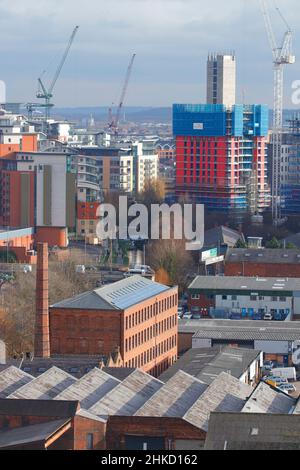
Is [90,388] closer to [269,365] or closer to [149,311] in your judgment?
[149,311]

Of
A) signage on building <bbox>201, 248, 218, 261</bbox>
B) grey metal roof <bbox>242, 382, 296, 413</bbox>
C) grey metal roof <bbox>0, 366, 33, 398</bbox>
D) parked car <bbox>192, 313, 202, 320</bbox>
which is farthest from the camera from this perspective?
signage on building <bbox>201, 248, 218, 261</bbox>

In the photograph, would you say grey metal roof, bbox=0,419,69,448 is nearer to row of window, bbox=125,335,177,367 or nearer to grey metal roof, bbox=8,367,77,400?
grey metal roof, bbox=8,367,77,400

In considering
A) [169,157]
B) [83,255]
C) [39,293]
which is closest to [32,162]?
[83,255]

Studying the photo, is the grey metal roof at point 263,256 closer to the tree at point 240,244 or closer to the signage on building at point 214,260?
the signage on building at point 214,260

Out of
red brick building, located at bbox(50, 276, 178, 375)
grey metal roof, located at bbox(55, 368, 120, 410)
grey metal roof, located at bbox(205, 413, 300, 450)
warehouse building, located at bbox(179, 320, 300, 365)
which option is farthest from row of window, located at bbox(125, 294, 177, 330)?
grey metal roof, located at bbox(205, 413, 300, 450)

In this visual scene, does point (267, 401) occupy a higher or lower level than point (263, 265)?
lower

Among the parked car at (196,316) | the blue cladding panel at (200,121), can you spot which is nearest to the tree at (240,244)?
the parked car at (196,316)

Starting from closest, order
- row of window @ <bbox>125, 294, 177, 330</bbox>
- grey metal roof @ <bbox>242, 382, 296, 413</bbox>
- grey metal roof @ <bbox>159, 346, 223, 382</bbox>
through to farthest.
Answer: grey metal roof @ <bbox>242, 382, 296, 413</bbox>, grey metal roof @ <bbox>159, 346, 223, 382</bbox>, row of window @ <bbox>125, 294, 177, 330</bbox>

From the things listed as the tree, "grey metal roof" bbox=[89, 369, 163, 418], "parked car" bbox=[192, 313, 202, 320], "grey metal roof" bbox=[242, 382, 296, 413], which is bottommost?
"parked car" bbox=[192, 313, 202, 320]

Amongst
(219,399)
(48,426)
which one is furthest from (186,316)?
(48,426)
